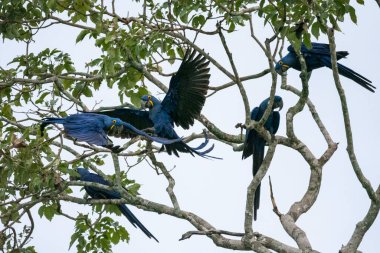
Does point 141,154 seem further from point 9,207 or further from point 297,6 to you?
point 297,6

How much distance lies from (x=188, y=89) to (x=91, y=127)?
1.15 metres

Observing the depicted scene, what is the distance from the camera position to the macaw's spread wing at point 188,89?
26.2 ft

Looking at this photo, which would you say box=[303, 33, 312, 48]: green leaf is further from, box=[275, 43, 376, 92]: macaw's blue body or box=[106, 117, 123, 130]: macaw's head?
box=[106, 117, 123, 130]: macaw's head

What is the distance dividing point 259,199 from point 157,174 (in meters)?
1.08

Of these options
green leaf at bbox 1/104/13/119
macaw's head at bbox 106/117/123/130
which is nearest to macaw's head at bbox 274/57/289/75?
macaw's head at bbox 106/117/123/130

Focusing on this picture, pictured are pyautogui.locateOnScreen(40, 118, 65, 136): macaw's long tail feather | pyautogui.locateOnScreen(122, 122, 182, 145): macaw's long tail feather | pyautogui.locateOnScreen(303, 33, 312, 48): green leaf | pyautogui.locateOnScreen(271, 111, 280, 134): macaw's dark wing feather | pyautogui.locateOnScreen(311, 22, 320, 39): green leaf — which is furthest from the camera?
pyautogui.locateOnScreen(271, 111, 280, 134): macaw's dark wing feather

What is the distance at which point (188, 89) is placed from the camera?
26.5ft

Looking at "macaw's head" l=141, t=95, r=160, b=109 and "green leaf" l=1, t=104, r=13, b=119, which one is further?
"macaw's head" l=141, t=95, r=160, b=109

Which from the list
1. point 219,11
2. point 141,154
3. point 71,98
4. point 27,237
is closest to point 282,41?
point 219,11

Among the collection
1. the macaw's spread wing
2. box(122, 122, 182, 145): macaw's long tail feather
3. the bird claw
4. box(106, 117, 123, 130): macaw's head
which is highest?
the macaw's spread wing

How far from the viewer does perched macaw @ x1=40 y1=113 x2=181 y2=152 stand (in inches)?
283

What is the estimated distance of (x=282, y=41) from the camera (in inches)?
249

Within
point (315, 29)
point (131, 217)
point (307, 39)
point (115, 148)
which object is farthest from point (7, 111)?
point (315, 29)

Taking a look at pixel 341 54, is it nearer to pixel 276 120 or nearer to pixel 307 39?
pixel 276 120
